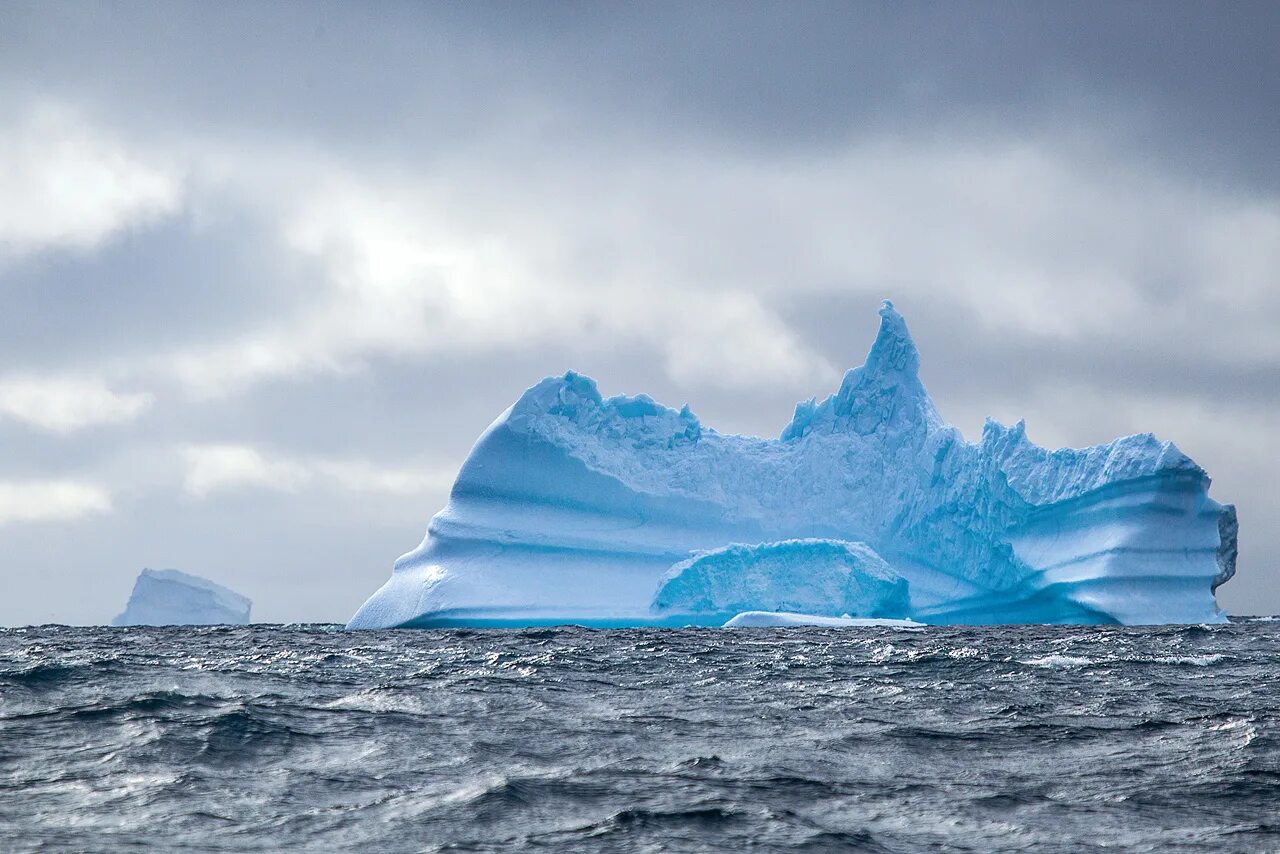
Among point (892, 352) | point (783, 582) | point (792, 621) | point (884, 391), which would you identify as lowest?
point (792, 621)

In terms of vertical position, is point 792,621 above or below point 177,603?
below

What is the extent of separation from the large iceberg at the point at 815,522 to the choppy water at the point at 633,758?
34.5ft

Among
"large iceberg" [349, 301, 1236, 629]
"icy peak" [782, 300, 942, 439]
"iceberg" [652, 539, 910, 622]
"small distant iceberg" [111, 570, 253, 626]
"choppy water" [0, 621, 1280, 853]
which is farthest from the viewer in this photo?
"small distant iceberg" [111, 570, 253, 626]

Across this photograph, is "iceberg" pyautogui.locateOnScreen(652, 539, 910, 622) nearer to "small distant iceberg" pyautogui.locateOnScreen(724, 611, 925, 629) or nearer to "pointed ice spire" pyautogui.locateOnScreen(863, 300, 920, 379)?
"small distant iceberg" pyautogui.locateOnScreen(724, 611, 925, 629)

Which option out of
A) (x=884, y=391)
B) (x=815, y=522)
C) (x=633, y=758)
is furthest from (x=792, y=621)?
(x=633, y=758)

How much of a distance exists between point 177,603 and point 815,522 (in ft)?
76.2

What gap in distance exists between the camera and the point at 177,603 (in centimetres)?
3956

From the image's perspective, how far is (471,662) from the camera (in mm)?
12688

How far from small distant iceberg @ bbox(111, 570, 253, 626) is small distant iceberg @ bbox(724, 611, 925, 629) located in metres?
23.7

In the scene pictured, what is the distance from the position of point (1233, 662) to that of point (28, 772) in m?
11.9

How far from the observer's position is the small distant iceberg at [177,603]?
3888 cm

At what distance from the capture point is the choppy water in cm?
481

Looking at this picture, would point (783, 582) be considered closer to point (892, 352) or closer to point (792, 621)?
point (792, 621)

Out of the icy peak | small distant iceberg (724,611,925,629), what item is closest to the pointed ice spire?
the icy peak
